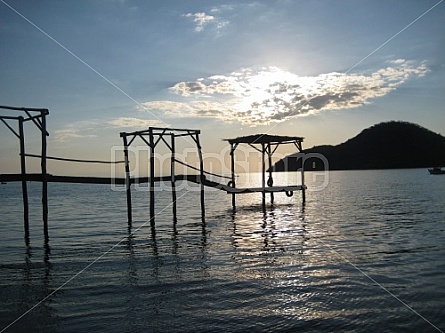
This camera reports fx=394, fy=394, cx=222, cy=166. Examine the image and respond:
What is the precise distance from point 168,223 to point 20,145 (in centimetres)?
836

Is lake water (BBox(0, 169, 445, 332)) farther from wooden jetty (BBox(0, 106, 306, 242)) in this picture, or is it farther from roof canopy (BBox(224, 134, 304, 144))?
roof canopy (BBox(224, 134, 304, 144))

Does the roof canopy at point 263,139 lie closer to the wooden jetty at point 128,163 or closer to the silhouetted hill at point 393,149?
the wooden jetty at point 128,163

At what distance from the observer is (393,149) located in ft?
598

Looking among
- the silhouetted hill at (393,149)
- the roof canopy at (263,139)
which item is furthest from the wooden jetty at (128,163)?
the silhouetted hill at (393,149)

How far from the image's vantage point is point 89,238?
655 inches

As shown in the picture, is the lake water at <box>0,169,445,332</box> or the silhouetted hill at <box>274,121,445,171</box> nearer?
the lake water at <box>0,169,445,332</box>

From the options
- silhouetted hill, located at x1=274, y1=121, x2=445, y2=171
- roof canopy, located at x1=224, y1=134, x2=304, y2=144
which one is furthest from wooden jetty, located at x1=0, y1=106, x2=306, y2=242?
silhouetted hill, located at x1=274, y1=121, x2=445, y2=171

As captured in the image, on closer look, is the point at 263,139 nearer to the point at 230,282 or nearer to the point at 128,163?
the point at 128,163

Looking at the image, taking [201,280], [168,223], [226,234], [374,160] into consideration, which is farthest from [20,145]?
[374,160]

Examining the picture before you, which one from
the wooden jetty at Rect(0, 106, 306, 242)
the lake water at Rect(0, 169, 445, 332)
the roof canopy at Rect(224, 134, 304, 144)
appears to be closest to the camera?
the lake water at Rect(0, 169, 445, 332)

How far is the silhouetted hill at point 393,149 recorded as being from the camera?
575 ft

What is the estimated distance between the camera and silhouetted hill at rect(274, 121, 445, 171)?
575ft

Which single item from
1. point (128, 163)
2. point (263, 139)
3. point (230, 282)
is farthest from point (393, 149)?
point (230, 282)

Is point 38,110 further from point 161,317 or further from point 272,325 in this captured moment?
point 272,325
